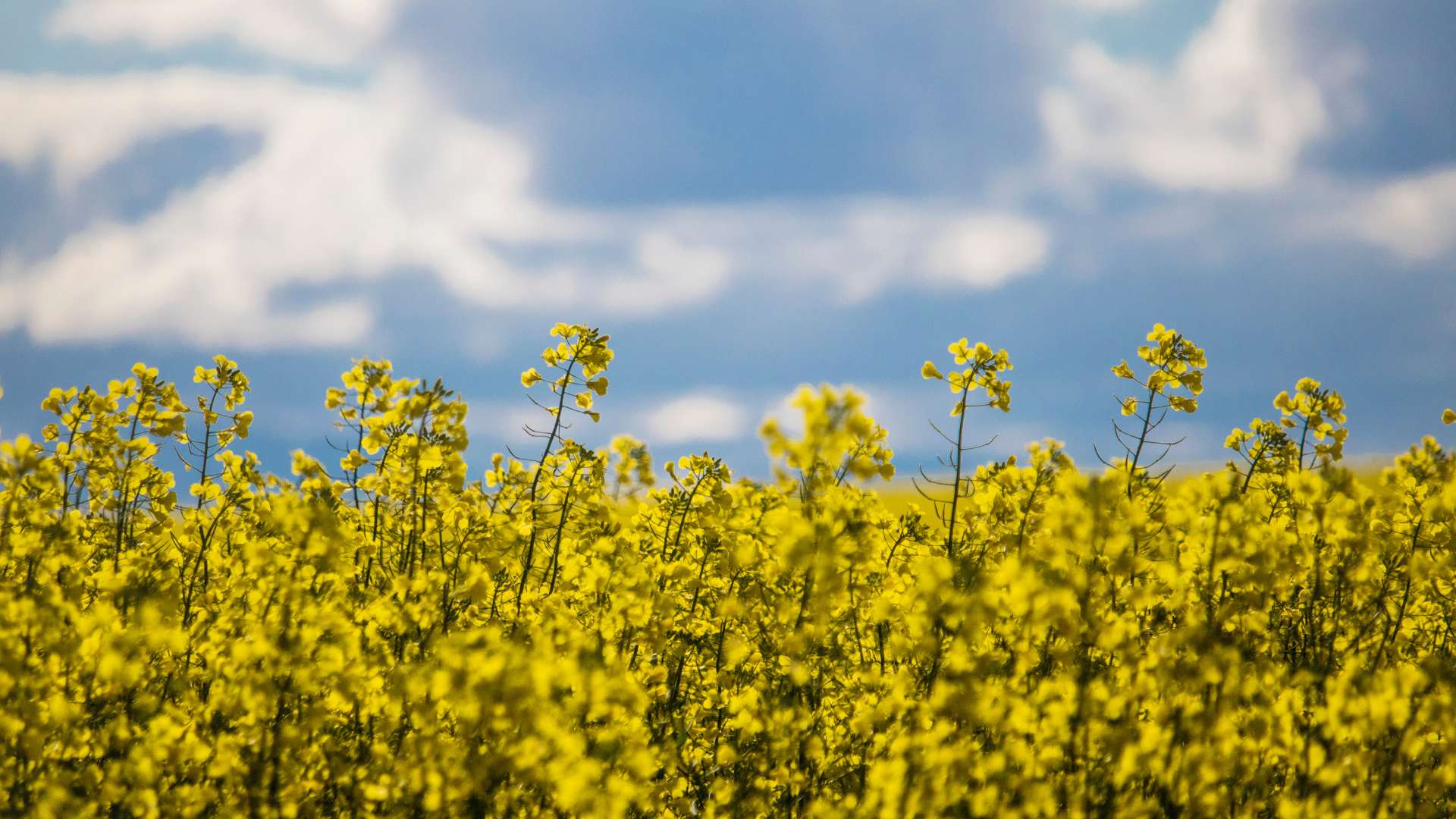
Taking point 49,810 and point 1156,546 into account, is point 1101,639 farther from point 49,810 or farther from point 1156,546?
point 49,810

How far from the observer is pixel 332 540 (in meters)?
3.52

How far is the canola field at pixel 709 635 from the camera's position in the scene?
121 inches

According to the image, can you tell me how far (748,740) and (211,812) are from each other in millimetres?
2458

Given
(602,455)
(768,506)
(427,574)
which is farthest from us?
(602,455)

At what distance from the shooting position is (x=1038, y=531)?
4793 mm

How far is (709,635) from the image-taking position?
554cm

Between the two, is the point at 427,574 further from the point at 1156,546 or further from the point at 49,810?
the point at 1156,546

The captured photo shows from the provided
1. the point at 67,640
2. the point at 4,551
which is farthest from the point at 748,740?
the point at 4,551

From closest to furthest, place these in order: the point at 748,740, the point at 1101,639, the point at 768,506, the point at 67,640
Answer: the point at 1101,639 → the point at 67,640 → the point at 748,740 → the point at 768,506

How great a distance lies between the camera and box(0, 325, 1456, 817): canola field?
307cm

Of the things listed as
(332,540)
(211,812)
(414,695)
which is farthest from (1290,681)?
(211,812)

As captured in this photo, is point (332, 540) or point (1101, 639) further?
point (332, 540)

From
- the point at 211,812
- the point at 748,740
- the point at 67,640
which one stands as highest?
the point at 67,640

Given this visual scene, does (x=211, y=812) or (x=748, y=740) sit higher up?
(x=748, y=740)
